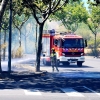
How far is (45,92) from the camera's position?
17031 millimetres

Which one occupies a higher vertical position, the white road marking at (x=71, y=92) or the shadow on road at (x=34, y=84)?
the shadow on road at (x=34, y=84)

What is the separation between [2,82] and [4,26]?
25.5m

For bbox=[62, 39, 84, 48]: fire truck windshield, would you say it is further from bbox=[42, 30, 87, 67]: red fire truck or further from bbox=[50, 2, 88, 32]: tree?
bbox=[50, 2, 88, 32]: tree

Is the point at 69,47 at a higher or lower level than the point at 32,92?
higher

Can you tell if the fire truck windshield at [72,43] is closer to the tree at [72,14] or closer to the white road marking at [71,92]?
the white road marking at [71,92]

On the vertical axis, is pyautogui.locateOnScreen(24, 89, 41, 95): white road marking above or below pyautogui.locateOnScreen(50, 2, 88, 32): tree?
below

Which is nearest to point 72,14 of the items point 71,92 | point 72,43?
point 72,43

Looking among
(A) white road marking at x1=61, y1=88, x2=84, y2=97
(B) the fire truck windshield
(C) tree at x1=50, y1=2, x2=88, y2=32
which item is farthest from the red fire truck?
(C) tree at x1=50, y1=2, x2=88, y2=32

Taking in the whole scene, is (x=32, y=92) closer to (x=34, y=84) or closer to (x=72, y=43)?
(x=34, y=84)

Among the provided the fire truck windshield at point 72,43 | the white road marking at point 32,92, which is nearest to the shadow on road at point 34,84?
the white road marking at point 32,92

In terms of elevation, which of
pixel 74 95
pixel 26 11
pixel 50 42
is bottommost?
pixel 74 95

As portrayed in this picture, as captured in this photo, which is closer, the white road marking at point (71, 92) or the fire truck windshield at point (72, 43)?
the white road marking at point (71, 92)

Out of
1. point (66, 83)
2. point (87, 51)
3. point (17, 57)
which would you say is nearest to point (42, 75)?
point (66, 83)

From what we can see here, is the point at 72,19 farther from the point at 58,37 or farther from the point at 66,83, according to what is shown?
the point at 66,83
